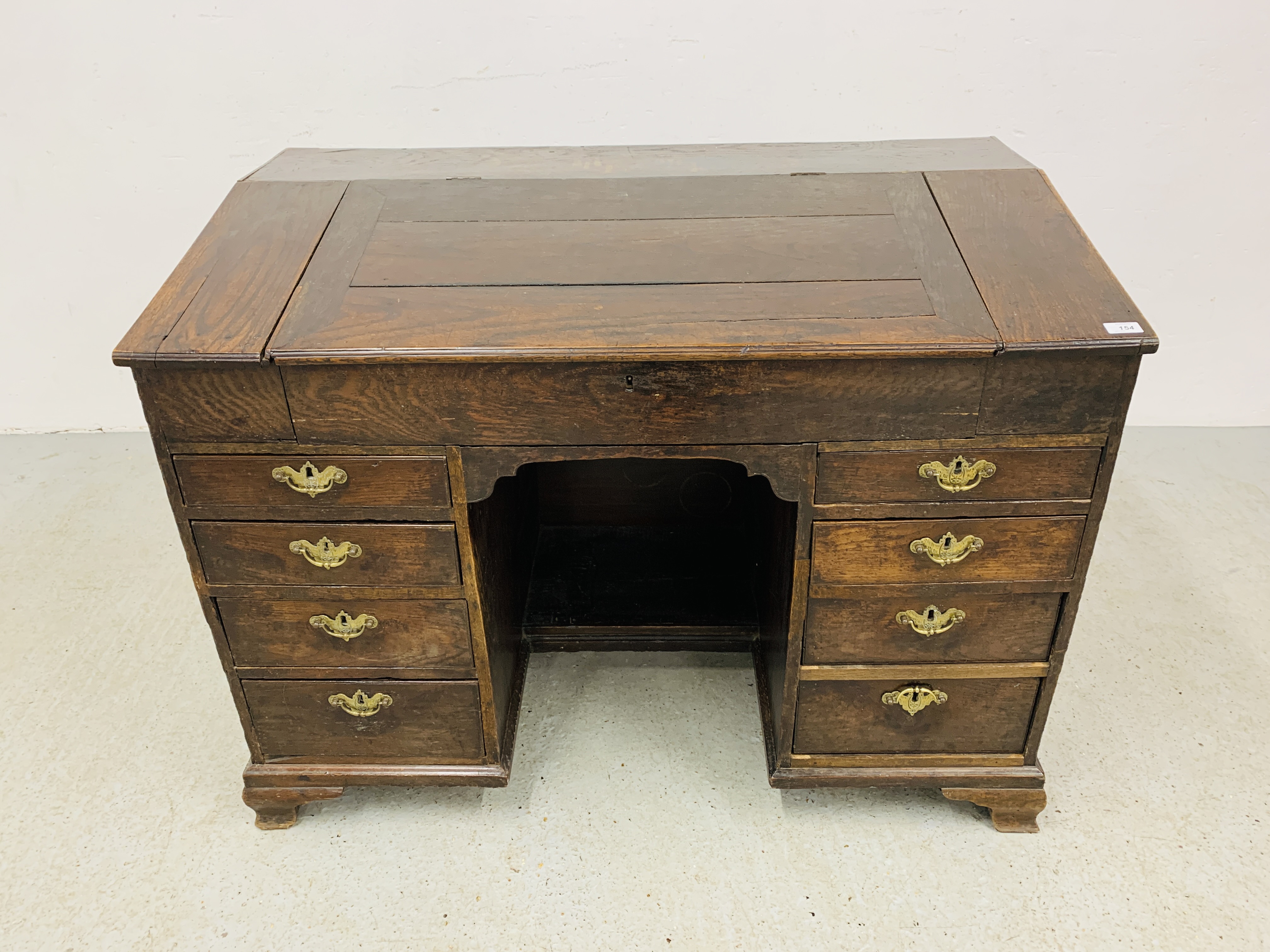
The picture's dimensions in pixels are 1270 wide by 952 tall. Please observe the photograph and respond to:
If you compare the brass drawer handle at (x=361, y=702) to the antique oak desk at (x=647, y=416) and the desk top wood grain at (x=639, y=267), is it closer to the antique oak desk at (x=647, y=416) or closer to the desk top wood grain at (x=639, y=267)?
the antique oak desk at (x=647, y=416)

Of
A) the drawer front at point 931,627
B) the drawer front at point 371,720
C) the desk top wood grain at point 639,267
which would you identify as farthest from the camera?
the drawer front at point 371,720

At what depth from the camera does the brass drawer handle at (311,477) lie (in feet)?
4.78

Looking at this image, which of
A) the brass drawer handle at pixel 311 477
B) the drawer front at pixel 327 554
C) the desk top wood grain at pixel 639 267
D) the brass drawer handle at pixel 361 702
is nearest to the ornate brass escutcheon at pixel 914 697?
the desk top wood grain at pixel 639 267

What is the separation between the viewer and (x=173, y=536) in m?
2.58

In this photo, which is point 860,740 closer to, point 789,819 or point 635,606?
point 789,819

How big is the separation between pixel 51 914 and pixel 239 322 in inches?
42.7

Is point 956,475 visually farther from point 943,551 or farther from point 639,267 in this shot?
point 639,267

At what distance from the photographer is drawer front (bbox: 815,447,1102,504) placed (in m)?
1.44

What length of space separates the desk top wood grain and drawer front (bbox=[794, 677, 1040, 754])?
0.64 m

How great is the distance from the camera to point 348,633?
1628mm

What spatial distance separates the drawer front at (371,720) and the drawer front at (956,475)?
749 millimetres

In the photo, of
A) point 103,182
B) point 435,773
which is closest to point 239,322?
point 435,773

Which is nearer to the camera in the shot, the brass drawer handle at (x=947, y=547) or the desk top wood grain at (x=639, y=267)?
the desk top wood grain at (x=639, y=267)

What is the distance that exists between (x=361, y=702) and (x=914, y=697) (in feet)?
3.20
